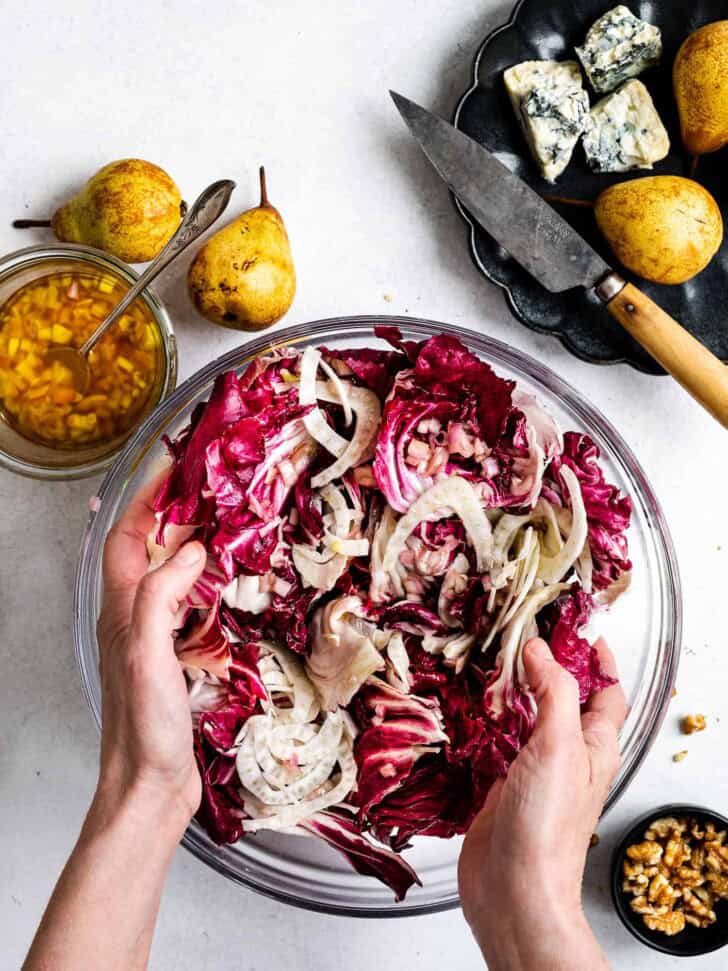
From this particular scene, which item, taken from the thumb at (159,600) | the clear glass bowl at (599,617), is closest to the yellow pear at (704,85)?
the clear glass bowl at (599,617)

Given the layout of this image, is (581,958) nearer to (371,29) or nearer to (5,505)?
(5,505)

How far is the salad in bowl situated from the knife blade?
0.30 meters

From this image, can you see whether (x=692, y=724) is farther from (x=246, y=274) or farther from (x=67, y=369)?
(x=67, y=369)

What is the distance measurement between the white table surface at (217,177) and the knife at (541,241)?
0.11 m

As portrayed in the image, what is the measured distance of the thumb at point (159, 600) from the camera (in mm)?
1166

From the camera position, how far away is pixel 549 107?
158 cm

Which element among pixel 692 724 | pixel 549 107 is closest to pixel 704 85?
pixel 549 107

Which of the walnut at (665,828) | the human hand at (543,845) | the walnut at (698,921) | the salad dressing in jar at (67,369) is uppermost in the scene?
the salad dressing in jar at (67,369)

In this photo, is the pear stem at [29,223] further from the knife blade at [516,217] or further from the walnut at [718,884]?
the walnut at [718,884]

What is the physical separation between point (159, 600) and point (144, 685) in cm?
11

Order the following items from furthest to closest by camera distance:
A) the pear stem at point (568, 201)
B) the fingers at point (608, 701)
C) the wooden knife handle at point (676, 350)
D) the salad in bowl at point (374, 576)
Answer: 1. the pear stem at point (568, 201)
2. the wooden knife handle at point (676, 350)
3. the fingers at point (608, 701)
4. the salad in bowl at point (374, 576)

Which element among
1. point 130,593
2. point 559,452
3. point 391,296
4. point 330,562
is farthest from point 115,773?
point 391,296

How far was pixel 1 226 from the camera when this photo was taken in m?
1.68

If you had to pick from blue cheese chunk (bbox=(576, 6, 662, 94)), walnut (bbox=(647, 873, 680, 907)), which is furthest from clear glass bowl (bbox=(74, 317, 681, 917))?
blue cheese chunk (bbox=(576, 6, 662, 94))
